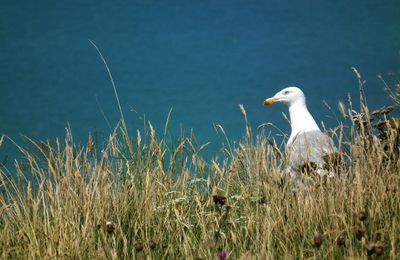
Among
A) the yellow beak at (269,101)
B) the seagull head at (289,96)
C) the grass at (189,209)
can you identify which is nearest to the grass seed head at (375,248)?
the grass at (189,209)

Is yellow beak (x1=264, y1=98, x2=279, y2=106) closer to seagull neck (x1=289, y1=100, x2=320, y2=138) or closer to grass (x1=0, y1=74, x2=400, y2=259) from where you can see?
seagull neck (x1=289, y1=100, x2=320, y2=138)

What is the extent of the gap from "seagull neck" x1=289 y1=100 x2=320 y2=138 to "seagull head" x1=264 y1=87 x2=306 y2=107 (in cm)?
4

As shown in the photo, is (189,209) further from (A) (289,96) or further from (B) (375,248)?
(A) (289,96)

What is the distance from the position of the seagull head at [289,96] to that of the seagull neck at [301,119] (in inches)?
1.6

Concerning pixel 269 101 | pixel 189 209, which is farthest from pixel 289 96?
pixel 189 209

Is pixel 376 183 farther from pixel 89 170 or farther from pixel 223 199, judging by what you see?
pixel 89 170

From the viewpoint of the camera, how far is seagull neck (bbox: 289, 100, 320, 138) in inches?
233

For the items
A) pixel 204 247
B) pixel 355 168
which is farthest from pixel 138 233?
pixel 355 168

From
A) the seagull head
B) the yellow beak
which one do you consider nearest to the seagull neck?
the seagull head

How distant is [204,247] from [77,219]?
0.72m

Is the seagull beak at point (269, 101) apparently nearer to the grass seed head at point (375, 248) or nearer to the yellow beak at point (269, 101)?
the yellow beak at point (269, 101)

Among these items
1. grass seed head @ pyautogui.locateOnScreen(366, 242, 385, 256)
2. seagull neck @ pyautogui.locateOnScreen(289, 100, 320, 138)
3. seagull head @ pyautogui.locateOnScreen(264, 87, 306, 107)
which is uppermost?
seagull head @ pyautogui.locateOnScreen(264, 87, 306, 107)

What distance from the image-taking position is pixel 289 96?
253 inches

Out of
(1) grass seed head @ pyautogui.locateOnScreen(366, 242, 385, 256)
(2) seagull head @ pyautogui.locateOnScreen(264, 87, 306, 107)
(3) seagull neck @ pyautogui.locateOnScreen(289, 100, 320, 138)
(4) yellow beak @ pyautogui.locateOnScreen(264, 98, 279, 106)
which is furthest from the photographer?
(4) yellow beak @ pyautogui.locateOnScreen(264, 98, 279, 106)
